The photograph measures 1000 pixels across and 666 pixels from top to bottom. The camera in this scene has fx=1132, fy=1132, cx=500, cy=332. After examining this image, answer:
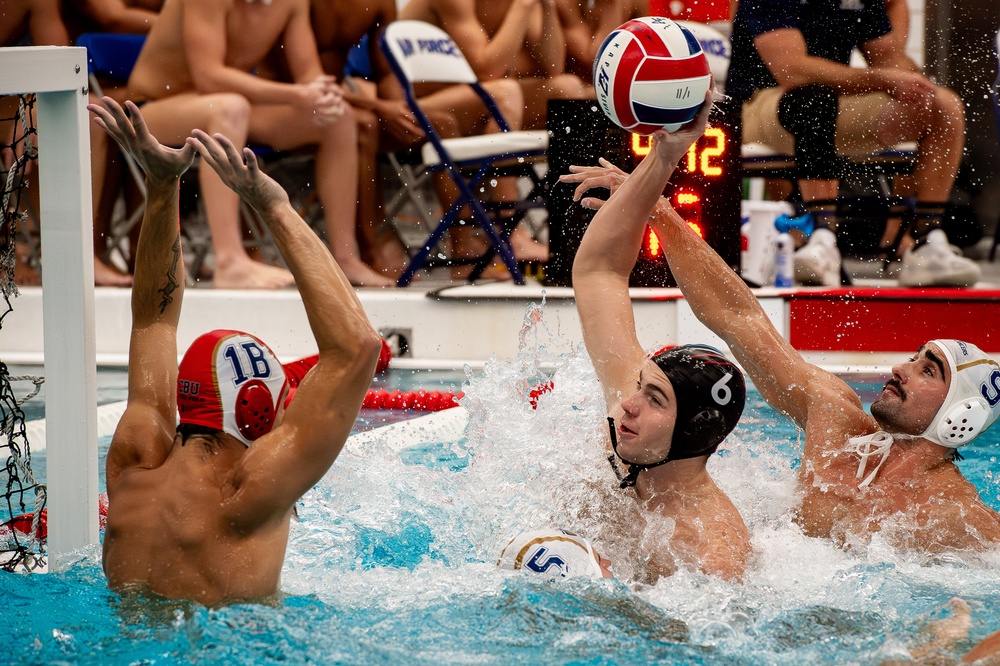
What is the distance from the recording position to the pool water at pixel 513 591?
6.67ft

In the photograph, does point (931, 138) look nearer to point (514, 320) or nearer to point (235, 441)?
point (514, 320)

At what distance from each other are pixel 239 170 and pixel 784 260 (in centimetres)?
409

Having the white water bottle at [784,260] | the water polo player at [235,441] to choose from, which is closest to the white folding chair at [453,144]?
the white water bottle at [784,260]

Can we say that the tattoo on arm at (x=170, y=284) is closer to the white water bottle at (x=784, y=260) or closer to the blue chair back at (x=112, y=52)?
the blue chair back at (x=112, y=52)

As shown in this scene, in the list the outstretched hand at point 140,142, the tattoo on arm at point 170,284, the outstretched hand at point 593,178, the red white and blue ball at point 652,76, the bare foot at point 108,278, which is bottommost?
the bare foot at point 108,278

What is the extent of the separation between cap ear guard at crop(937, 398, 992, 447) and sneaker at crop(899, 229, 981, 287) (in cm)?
293

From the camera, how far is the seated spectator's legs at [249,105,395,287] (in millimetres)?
5445

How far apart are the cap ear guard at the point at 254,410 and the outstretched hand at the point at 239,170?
31cm

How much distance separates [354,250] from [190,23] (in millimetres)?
1297

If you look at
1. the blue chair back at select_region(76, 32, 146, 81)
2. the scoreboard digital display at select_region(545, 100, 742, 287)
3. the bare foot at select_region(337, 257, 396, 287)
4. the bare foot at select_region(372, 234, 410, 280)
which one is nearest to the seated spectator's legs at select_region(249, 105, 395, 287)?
the bare foot at select_region(337, 257, 396, 287)

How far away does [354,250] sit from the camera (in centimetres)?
561

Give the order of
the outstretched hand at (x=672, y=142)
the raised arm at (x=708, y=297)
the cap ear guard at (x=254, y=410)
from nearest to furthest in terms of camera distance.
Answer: the cap ear guard at (x=254, y=410), the outstretched hand at (x=672, y=142), the raised arm at (x=708, y=297)

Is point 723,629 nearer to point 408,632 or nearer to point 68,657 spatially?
point 408,632

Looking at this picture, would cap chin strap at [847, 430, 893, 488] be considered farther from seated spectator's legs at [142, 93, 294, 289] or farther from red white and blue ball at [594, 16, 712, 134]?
seated spectator's legs at [142, 93, 294, 289]
